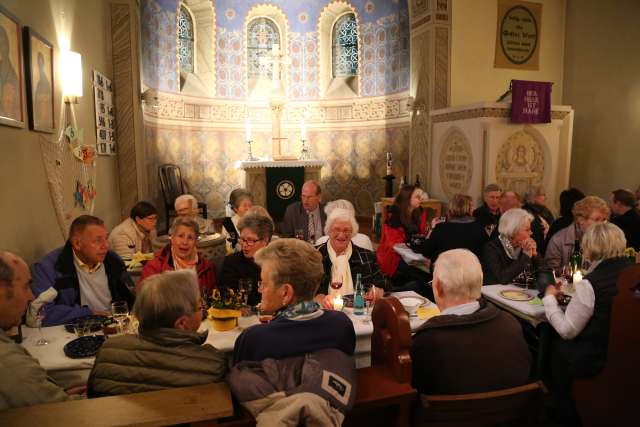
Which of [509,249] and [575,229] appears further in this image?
[575,229]

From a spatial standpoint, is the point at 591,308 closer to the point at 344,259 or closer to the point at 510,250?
the point at 510,250

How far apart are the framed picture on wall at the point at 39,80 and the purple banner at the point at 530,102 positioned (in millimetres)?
6348

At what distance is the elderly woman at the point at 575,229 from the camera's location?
12.6 feet

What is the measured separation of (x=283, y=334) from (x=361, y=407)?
380 mm

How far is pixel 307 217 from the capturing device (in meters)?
5.29

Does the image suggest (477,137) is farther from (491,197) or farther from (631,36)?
(631,36)

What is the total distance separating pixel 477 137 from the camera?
7406mm

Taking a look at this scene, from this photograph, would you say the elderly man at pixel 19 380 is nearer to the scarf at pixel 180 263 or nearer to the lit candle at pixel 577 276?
the scarf at pixel 180 263

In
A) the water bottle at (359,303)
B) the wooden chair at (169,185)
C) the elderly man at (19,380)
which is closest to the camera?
the elderly man at (19,380)

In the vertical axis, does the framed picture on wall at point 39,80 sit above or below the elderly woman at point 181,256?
above

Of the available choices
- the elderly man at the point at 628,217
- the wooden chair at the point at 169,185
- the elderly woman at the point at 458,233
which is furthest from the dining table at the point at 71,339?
the wooden chair at the point at 169,185

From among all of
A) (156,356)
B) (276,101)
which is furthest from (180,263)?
(276,101)

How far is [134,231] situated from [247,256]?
177 cm

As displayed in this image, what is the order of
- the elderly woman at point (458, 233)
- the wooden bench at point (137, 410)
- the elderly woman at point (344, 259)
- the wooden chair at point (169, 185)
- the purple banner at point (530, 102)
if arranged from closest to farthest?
the wooden bench at point (137, 410) → the elderly woman at point (344, 259) → the elderly woman at point (458, 233) → the purple banner at point (530, 102) → the wooden chair at point (169, 185)
